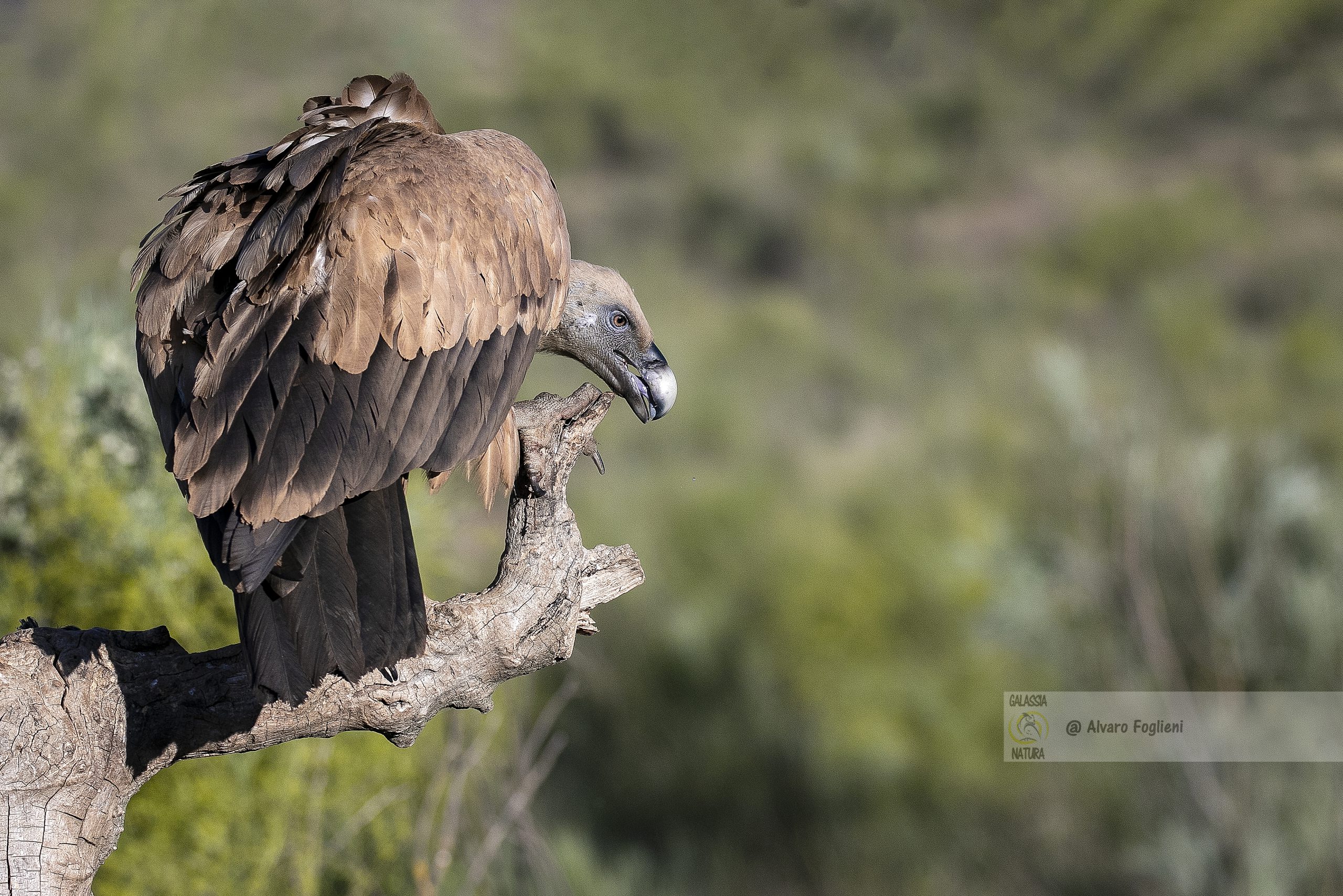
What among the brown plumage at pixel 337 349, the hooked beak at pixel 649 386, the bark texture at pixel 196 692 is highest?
the hooked beak at pixel 649 386

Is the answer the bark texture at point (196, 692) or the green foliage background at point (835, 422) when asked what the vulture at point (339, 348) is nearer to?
the bark texture at point (196, 692)

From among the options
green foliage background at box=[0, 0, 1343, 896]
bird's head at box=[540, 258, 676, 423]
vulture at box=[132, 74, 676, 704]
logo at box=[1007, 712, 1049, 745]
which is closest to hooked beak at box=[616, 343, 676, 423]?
bird's head at box=[540, 258, 676, 423]

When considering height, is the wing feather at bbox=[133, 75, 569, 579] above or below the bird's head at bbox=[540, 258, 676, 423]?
below

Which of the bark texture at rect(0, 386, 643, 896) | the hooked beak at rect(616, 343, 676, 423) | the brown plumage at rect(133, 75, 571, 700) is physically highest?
the hooked beak at rect(616, 343, 676, 423)

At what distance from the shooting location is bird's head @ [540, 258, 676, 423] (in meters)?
3.23

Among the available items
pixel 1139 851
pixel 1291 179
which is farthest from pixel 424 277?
pixel 1291 179

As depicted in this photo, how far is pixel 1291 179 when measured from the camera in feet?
91.3

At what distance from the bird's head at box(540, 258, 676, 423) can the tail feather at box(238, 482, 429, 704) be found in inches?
42.8

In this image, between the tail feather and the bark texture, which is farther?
the bark texture

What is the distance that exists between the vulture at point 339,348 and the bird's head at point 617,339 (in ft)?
0.62

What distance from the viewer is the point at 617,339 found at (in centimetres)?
325

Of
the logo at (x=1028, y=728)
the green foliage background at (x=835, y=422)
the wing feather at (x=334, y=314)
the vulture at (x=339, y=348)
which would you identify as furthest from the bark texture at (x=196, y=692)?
the logo at (x=1028, y=728)

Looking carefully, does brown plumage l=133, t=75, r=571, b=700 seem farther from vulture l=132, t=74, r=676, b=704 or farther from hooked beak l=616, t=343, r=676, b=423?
hooked beak l=616, t=343, r=676, b=423

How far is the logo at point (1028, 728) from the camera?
600 cm
